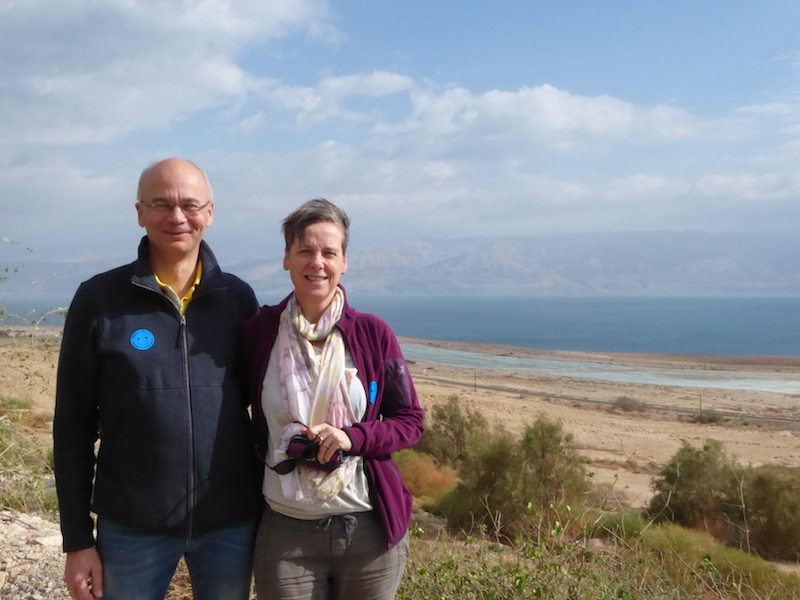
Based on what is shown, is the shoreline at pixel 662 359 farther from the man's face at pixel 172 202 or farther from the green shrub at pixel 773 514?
the man's face at pixel 172 202

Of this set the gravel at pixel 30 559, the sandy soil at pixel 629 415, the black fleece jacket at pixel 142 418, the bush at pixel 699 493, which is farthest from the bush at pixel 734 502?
the black fleece jacket at pixel 142 418

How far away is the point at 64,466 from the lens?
7.36ft

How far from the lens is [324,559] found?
7.48 feet

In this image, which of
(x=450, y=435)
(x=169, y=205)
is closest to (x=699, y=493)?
(x=450, y=435)

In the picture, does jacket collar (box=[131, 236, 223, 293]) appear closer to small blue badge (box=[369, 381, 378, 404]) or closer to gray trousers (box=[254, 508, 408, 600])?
small blue badge (box=[369, 381, 378, 404])

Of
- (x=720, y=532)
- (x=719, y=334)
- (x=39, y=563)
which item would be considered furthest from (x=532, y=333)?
(x=39, y=563)

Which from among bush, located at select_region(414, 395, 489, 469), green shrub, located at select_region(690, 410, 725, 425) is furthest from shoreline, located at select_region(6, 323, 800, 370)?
bush, located at select_region(414, 395, 489, 469)

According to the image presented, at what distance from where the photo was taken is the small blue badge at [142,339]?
7.28ft

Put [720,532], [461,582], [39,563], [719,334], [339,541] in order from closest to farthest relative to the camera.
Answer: [339,541] → [461,582] → [39,563] → [720,532] → [719,334]

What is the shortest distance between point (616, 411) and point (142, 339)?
109 feet

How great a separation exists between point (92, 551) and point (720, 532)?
1264cm

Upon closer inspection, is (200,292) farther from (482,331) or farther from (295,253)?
(482,331)

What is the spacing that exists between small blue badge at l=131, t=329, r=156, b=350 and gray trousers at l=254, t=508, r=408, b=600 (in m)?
0.72

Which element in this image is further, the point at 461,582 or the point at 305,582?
the point at 461,582
